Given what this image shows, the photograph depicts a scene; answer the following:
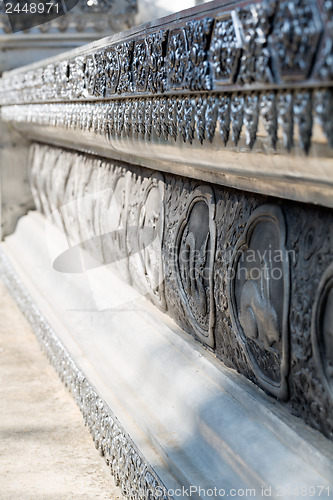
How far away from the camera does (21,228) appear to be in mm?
2926

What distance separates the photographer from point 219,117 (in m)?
0.85

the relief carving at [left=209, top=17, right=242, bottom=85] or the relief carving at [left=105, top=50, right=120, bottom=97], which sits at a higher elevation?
the relief carving at [left=209, top=17, right=242, bottom=85]

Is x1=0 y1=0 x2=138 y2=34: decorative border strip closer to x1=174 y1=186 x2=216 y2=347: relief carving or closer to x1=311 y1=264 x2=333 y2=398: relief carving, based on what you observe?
x1=174 y1=186 x2=216 y2=347: relief carving

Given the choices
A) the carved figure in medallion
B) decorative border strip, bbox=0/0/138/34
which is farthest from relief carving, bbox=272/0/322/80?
decorative border strip, bbox=0/0/138/34

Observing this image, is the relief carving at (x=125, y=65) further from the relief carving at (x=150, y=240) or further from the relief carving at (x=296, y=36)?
the relief carving at (x=296, y=36)

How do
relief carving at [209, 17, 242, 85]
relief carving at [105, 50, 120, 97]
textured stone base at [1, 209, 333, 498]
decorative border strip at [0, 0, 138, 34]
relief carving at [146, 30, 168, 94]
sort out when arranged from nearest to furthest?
relief carving at [209, 17, 242, 85], textured stone base at [1, 209, 333, 498], relief carving at [146, 30, 168, 94], relief carving at [105, 50, 120, 97], decorative border strip at [0, 0, 138, 34]

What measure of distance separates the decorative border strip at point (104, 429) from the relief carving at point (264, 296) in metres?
0.23

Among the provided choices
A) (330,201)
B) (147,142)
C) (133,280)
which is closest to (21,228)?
(133,280)

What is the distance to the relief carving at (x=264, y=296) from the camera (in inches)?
36.0

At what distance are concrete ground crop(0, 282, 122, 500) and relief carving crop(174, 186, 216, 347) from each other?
A: 345mm

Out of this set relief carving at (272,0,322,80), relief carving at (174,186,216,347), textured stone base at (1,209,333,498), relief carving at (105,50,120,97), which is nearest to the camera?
relief carving at (272,0,322,80)

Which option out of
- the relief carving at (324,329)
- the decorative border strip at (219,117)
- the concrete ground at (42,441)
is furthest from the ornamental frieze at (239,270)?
the concrete ground at (42,441)

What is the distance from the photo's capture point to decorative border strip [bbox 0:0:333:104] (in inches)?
24.3

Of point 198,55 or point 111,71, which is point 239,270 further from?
point 111,71
